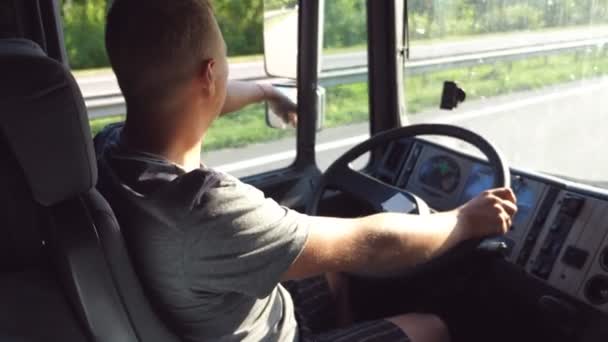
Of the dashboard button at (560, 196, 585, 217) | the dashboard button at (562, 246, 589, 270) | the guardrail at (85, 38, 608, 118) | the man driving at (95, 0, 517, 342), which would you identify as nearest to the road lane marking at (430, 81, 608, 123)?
the guardrail at (85, 38, 608, 118)

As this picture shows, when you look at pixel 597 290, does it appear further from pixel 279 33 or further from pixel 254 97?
pixel 279 33

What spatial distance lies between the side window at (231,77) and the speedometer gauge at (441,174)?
78 centimetres

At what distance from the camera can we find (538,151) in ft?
8.22

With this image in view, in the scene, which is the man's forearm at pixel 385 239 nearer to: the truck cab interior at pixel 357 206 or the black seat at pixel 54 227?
the truck cab interior at pixel 357 206

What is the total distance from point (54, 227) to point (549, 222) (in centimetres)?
154

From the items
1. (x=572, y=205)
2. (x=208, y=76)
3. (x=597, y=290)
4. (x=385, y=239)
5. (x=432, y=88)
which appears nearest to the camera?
(x=208, y=76)

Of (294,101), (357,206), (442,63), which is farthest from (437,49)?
(357,206)

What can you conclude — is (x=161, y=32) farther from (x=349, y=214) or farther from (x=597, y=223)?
(x=349, y=214)

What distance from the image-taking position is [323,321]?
7.72ft

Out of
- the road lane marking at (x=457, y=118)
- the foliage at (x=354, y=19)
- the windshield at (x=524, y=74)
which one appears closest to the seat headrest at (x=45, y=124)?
the foliage at (x=354, y=19)

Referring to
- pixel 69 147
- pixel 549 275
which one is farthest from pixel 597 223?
pixel 69 147

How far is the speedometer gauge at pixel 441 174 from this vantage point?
2508mm

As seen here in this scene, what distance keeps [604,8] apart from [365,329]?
4.20ft

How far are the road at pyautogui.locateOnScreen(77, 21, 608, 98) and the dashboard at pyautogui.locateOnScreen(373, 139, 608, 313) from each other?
0.49 metres
